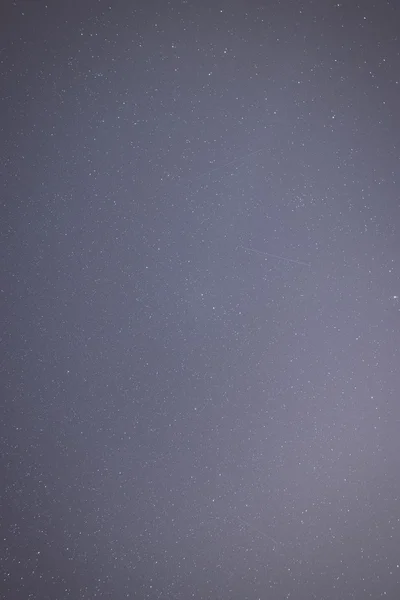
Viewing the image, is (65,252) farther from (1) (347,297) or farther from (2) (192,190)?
(1) (347,297)

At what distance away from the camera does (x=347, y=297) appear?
727 millimetres

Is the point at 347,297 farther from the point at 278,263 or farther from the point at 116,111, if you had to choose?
the point at 116,111

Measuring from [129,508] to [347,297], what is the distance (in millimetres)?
392

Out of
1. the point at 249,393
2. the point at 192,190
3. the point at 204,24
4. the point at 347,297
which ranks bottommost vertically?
the point at 249,393

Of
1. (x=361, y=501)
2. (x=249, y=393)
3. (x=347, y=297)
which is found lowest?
(x=361, y=501)

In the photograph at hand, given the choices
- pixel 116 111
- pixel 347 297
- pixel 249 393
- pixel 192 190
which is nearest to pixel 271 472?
pixel 249 393

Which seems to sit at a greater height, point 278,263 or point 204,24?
point 204,24

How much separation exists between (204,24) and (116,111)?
0.15 m

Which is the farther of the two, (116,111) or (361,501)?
(361,501)

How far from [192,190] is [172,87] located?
124mm

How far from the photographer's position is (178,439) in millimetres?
691

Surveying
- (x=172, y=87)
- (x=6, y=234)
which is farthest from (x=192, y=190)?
(x=6, y=234)

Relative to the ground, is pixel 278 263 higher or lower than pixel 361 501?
higher

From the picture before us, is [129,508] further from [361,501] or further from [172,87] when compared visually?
[172,87]
